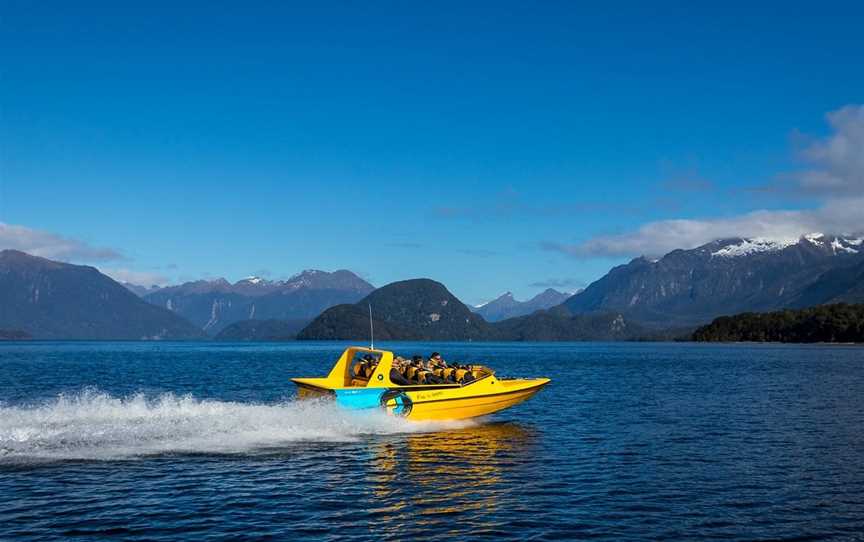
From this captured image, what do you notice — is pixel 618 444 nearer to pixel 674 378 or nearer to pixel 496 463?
pixel 496 463

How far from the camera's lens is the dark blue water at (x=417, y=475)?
17.3 m

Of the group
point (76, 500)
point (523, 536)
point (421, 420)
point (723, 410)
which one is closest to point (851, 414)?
point (723, 410)

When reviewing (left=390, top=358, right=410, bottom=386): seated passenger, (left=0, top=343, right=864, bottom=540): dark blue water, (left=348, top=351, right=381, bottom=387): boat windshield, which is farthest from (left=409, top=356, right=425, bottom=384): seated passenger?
(left=0, top=343, right=864, bottom=540): dark blue water

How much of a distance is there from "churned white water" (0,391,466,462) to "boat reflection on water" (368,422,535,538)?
256cm

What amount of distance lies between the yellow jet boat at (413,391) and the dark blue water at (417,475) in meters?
0.66

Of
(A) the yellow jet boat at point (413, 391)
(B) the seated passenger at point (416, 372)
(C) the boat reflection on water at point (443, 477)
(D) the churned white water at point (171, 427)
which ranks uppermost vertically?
(B) the seated passenger at point (416, 372)

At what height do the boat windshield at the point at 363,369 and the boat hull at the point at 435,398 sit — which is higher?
the boat windshield at the point at 363,369

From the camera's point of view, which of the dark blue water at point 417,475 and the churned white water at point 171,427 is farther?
the churned white water at point 171,427

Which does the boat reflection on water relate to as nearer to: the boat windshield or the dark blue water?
the dark blue water

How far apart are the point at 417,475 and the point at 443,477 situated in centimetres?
82

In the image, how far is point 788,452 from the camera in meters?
27.5

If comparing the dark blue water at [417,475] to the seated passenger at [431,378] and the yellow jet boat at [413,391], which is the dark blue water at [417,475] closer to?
the yellow jet boat at [413,391]

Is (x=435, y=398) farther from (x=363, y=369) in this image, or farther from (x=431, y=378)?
(x=363, y=369)

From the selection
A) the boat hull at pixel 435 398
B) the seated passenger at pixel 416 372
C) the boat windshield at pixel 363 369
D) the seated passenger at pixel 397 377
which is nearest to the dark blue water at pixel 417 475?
the boat hull at pixel 435 398
